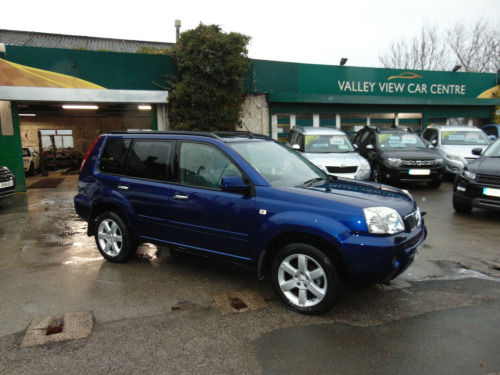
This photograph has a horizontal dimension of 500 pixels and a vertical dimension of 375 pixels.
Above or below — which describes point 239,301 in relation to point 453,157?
below

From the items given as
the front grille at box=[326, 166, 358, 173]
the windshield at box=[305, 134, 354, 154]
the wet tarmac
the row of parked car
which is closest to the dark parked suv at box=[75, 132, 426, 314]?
the wet tarmac

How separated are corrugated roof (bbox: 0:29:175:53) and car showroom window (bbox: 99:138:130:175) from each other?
1619 centimetres

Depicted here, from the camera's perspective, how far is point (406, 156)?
1066 cm

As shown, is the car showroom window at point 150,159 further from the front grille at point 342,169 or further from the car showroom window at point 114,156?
the front grille at point 342,169

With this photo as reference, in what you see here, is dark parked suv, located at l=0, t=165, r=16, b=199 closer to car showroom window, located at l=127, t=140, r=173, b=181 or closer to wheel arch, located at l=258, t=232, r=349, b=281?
car showroom window, located at l=127, t=140, r=173, b=181

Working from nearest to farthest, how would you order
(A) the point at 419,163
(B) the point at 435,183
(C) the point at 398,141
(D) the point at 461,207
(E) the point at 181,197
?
(E) the point at 181,197 < (D) the point at 461,207 < (A) the point at 419,163 < (B) the point at 435,183 < (C) the point at 398,141

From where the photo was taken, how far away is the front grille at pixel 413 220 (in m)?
3.72

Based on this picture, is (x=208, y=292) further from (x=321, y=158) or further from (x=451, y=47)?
(x=451, y=47)

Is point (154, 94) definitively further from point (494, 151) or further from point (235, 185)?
point (235, 185)

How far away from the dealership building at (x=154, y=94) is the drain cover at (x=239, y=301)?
9.48 meters

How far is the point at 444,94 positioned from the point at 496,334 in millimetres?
18954

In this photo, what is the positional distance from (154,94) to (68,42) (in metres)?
12.8

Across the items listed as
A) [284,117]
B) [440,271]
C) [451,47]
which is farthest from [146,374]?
[451,47]

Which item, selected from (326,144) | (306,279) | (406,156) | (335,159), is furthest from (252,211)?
(406,156)
